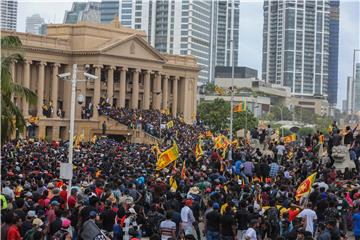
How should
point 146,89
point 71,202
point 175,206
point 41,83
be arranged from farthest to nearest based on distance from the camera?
1. point 146,89
2. point 41,83
3. point 71,202
4. point 175,206

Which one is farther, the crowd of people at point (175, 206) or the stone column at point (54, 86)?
the stone column at point (54, 86)

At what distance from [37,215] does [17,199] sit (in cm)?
89

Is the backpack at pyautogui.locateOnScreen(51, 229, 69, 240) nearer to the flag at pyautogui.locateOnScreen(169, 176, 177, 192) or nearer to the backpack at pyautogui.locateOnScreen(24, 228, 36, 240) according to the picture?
the backpack at pyautogui.locateOnScreen(24, 228, 36, 240)

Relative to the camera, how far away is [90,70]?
85.6m

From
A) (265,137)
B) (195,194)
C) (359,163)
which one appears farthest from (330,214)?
(265,137)

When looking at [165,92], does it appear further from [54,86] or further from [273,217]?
[273,217]

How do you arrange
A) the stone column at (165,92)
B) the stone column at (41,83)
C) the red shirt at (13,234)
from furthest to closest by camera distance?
the stone column at (165,92) → the stone column at (41,83) → the red shirt at (13,234)

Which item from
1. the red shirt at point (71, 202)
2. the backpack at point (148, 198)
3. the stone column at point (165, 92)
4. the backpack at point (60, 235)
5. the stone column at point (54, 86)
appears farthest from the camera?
the stone column at point (165, 92)

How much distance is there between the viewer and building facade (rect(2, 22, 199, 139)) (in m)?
80.2

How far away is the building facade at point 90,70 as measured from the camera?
8019 centimetres

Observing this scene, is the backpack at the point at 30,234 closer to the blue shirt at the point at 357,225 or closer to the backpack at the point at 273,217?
the backpack at the point at 273,217

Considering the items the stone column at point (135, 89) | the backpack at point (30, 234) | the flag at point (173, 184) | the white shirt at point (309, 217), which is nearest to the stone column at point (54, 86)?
the stone column at point (135, 89)

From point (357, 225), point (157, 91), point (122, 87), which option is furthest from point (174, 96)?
point (357, 225)

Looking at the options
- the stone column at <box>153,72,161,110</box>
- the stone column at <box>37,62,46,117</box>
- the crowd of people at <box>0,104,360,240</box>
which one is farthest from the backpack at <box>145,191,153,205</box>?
the stone column at <box>153,72,161,110</box>
